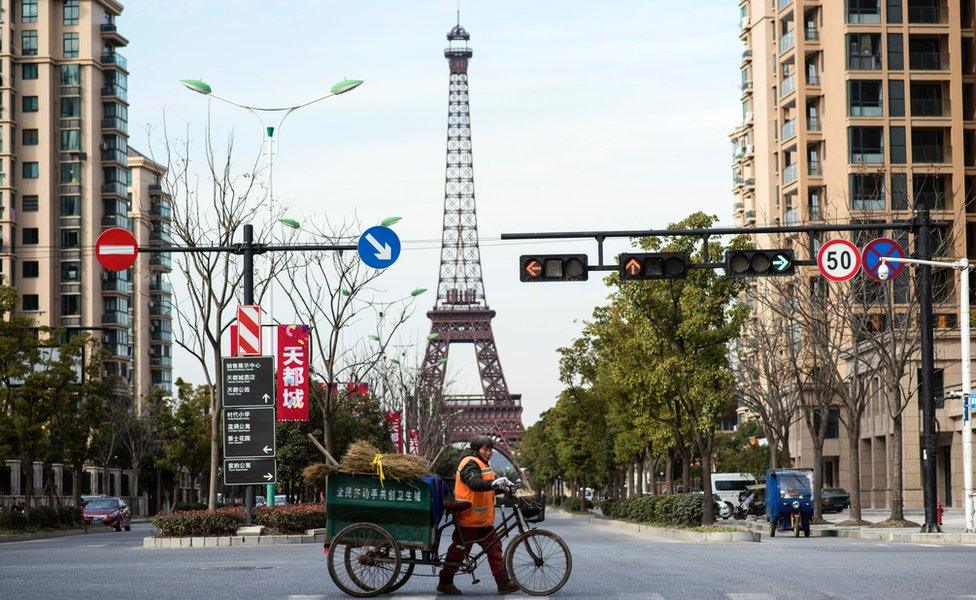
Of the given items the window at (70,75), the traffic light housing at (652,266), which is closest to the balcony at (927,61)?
the traffic light housing at (652,266)

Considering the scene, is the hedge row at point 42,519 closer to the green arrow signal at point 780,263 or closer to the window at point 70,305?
the green arrow signal at point 780,263

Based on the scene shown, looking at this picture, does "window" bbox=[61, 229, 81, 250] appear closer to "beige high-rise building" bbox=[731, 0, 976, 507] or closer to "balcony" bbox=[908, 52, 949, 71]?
"beige high-rise building" bbox=[731, 0, 976, 507]

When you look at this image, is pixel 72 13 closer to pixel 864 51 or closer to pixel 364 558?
pixel 864 51

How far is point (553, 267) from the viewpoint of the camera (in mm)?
23906

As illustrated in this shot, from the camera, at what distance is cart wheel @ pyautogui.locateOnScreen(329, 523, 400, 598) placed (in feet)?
46.0

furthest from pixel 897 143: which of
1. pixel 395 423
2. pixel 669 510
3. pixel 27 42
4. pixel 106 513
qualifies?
pixel 27 42

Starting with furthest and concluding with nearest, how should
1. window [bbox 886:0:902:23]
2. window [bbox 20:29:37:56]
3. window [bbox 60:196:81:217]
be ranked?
1. window [bbox 60:196:81:217]
2. window [bbox 20:29:37:56]
3. window [bbox 886:0:902:23]

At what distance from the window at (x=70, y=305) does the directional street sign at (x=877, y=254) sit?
238 ft

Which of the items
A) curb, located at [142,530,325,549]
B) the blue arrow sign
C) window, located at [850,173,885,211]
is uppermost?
window, located at [850,173,885,211]

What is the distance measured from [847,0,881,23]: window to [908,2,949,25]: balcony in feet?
4.89

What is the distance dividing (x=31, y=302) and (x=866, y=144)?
51.6m

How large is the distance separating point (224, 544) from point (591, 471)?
42.6m

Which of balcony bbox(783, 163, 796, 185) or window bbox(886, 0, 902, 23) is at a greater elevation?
window bbox(886, 0, 902, 23)

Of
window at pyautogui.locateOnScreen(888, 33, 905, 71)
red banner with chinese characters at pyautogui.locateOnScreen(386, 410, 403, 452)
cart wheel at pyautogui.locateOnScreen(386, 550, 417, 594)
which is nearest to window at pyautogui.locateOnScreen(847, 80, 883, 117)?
window at pyautogui.locateOnScreen(888, 33, 905, 71)
